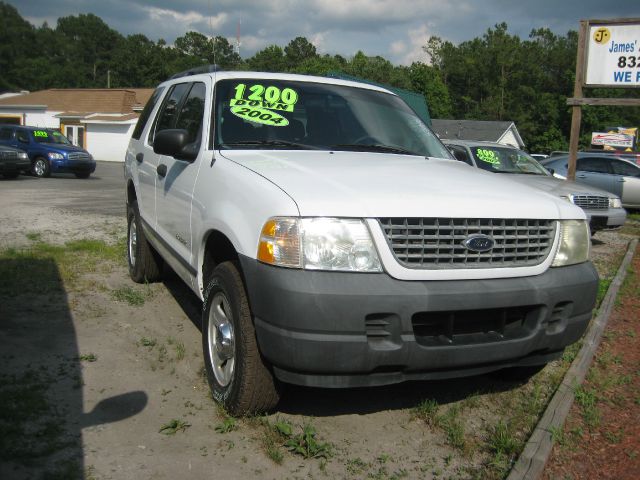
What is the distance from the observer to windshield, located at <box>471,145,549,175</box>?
34.3 ft

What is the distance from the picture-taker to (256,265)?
2988mm

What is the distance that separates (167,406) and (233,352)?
611 mm

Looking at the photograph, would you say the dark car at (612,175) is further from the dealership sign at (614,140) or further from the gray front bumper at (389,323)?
the dealership sign at (614,140)

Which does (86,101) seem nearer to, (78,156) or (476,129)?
(78,156)

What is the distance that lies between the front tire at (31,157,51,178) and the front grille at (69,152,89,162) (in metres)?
0.83

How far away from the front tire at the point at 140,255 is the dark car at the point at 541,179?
5177 millimetres

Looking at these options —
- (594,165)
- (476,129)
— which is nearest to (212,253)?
(594,165)

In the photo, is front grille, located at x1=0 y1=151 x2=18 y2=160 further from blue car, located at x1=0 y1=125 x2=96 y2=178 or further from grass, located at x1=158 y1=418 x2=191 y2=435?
grass, located at x1=158 y1=418 x2=191 y2=435

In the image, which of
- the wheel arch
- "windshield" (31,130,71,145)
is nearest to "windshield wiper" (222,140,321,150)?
the wheel arch

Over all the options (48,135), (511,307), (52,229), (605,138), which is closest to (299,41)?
(605,138)

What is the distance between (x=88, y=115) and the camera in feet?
141

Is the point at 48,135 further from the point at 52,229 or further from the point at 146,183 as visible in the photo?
the point at 146,183

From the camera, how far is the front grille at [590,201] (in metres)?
9.82

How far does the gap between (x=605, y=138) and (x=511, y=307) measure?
195 feet
